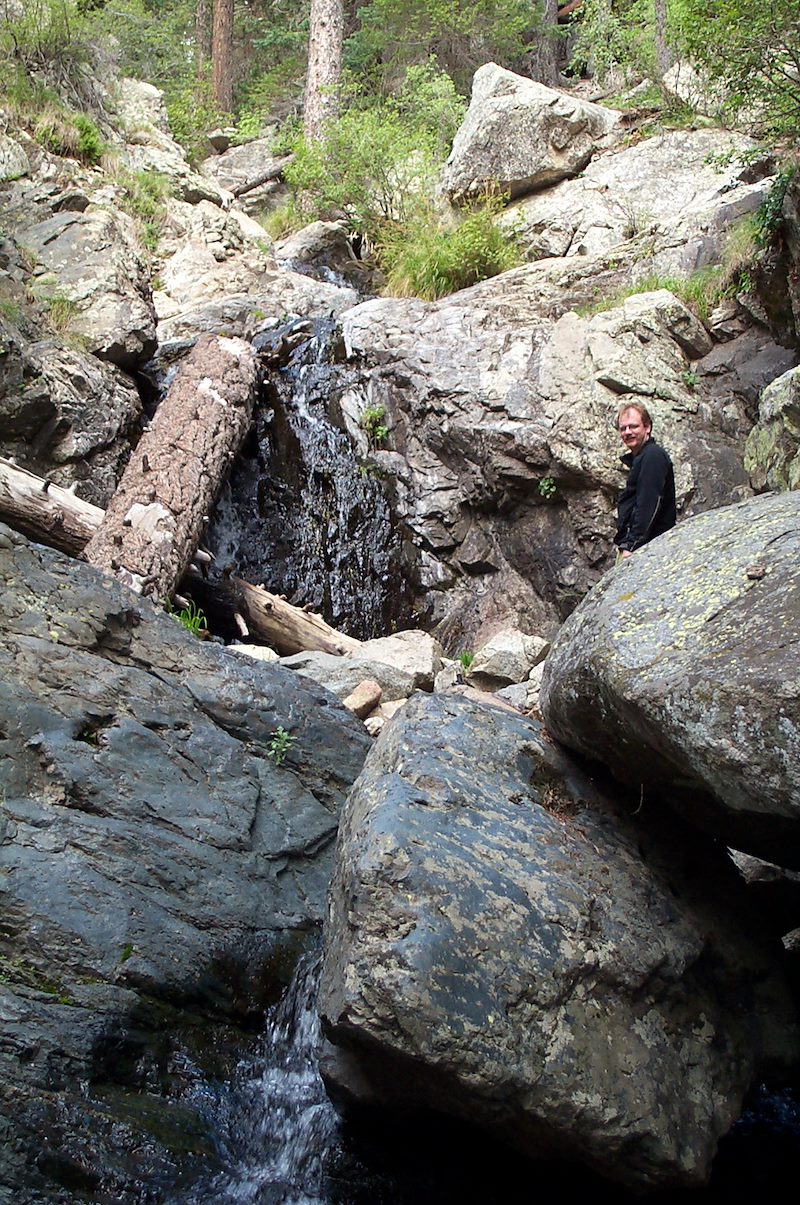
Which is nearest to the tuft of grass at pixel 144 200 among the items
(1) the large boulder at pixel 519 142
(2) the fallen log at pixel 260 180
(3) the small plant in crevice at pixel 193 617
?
(1) the large boulder at pixel 519 142

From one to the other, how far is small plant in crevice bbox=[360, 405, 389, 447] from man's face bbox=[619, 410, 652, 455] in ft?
14.4

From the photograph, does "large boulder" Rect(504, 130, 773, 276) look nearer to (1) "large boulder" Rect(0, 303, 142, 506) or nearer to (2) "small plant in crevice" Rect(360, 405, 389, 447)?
(2) "small plant in crevice" Rect(360, 405, 389, 447)

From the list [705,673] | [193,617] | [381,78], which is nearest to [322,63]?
[381,78]

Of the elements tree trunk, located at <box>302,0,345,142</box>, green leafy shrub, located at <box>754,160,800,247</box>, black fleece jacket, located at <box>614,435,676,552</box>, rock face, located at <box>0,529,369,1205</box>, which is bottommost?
rock face, located at <box>0,529,369,1205</box>

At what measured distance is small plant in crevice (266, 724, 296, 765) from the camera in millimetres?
4730

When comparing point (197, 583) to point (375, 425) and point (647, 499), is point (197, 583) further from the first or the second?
point (647, 499)

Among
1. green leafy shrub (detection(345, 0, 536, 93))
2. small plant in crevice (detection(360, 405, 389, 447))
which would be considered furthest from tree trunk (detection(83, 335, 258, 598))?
green leafy shrub (detection(345, 0, 536, 93))

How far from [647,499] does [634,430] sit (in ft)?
1.61

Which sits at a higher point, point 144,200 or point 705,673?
point 144,200

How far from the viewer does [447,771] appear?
11.7ft

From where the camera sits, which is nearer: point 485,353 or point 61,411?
point 61,411

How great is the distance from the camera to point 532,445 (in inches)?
352

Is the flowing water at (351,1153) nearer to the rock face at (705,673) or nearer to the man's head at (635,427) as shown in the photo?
the rock face at (705,673)

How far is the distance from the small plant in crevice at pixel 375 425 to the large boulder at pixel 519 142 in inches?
222
